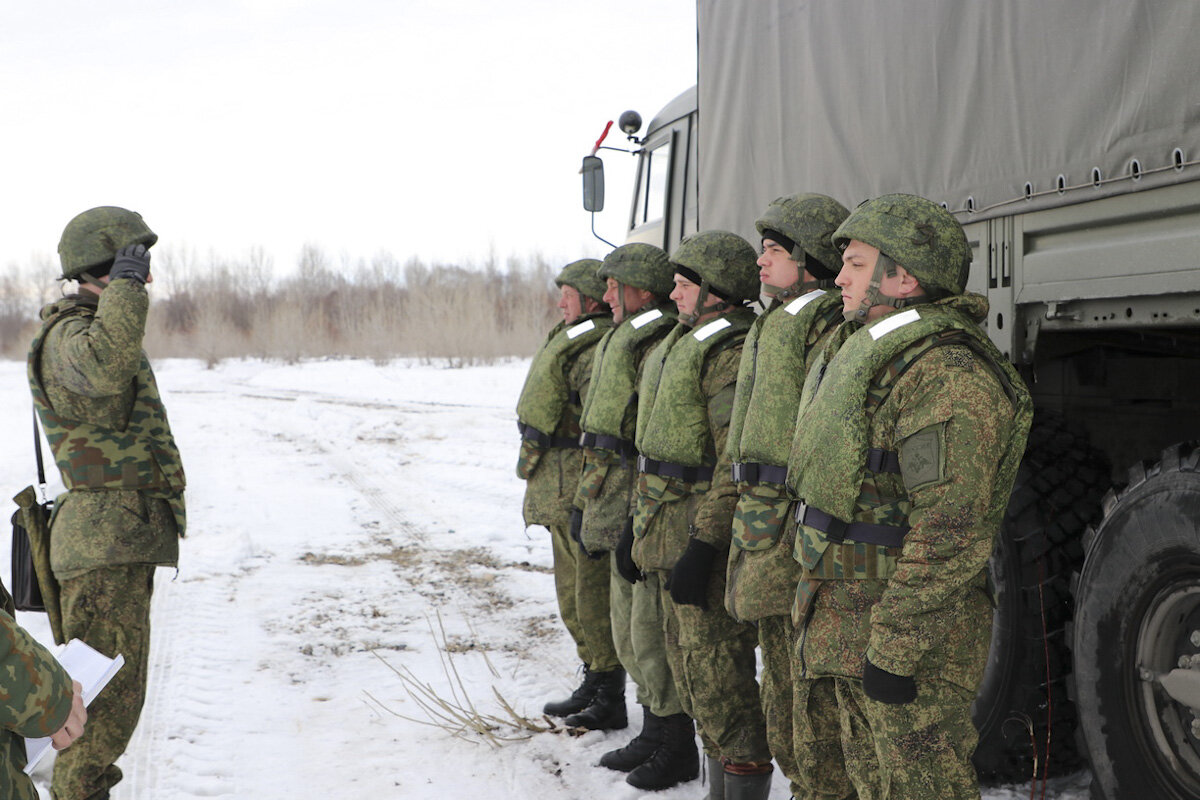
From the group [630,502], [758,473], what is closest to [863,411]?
[758,473]

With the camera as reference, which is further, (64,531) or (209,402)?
(209,402)

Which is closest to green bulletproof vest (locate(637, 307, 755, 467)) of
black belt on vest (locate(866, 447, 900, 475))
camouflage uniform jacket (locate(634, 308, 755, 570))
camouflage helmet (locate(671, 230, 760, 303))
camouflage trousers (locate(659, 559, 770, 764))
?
camouflage uniform jacket (locate(634, 308, 755, 570))

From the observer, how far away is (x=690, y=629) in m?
3.32

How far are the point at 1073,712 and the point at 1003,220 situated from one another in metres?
1.61

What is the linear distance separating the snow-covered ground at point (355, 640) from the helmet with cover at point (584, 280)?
5.68 ft

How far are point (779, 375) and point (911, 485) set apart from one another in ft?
2.25

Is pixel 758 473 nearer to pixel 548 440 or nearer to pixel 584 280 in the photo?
pixel 548 440

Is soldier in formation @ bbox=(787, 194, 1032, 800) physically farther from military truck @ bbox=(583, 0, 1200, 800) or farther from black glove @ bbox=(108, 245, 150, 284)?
black glove @ bbox=(108, 245, 150, 284)

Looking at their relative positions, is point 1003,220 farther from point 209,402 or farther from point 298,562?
point 209,402

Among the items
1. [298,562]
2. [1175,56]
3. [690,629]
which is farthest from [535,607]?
[1175,56]

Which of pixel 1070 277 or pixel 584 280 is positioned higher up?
pixel 584 280

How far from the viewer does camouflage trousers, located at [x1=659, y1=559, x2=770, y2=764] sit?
327 centimetres

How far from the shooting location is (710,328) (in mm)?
3424

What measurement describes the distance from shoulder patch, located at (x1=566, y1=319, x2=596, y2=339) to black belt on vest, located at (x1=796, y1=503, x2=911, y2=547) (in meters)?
2.27
